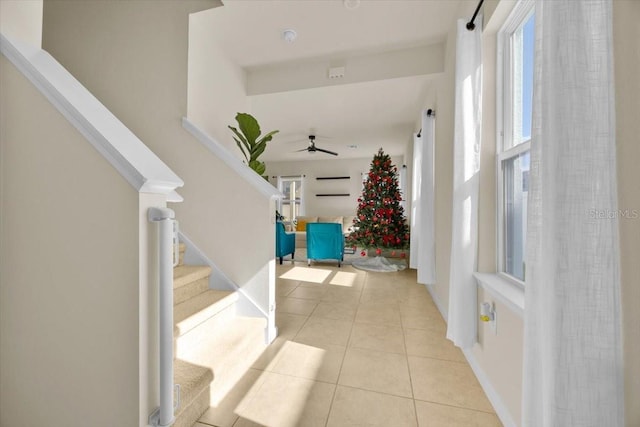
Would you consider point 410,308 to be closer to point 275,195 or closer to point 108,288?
point 275,195

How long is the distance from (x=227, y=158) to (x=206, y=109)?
921 millimetres

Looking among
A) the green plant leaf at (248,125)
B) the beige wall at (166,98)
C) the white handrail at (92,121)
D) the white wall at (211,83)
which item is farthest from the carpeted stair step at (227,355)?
the white wall at (211,83)

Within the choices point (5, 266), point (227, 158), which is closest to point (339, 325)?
point (227, 158)

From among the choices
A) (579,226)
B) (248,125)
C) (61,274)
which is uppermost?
(248,125)

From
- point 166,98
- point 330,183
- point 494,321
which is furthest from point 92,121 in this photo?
point 330,183

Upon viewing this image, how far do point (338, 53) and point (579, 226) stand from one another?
301 centimetres

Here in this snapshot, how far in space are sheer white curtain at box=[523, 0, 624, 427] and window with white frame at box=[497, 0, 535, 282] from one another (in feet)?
2.44

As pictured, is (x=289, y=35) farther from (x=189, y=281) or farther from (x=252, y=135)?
(x=189, y=281)

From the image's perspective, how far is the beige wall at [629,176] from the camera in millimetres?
602

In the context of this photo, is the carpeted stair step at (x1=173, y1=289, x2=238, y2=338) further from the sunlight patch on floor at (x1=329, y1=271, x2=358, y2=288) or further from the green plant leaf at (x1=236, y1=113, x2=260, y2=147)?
the sunlight patch on floor at (x1=329, y1=271, x2=358, y2=288)

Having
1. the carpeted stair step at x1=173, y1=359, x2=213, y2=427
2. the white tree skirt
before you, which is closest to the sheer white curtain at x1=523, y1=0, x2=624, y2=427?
the carpeted stair step at x1=173, y1=359, x2=213, y2=427

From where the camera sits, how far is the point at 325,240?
4.64 metres

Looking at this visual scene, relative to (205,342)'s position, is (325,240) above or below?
above

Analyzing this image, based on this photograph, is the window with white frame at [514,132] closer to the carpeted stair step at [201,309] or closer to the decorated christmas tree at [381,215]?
the carpeted stair step at [201,309]
